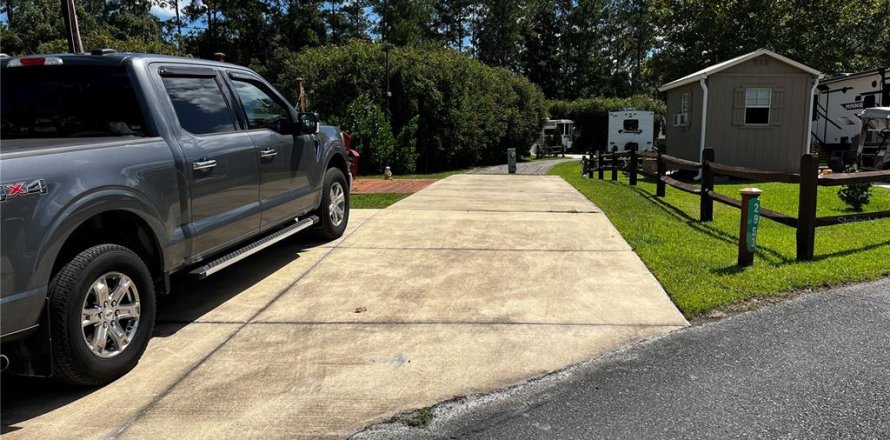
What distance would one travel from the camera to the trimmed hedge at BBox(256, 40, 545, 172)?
21.9m

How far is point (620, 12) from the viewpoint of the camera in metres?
67.5

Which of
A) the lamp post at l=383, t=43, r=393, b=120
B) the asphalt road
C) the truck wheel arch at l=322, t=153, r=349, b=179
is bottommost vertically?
the asphalt road

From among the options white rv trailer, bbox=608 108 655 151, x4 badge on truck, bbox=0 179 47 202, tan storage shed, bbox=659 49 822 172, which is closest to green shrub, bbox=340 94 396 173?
tan storage shed, bbox=659 49 822 172

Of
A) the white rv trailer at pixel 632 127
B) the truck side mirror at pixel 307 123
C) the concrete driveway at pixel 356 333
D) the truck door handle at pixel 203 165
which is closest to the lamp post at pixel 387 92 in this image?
the concrete driveway at pixel 356 333

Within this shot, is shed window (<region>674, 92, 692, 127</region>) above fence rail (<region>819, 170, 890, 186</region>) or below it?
above

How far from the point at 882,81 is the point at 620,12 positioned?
168ft

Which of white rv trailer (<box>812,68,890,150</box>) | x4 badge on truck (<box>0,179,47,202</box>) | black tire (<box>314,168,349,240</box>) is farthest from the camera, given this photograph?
white rv trailer (<box>812,68,890,150</box>)

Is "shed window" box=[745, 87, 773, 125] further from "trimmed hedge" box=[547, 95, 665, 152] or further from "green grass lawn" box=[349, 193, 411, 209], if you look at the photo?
"trimmed hedge" box=[547, 95, 665, 152]

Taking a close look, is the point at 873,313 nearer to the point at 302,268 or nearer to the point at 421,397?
the point at 421,397

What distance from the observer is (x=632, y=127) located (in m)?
32.7

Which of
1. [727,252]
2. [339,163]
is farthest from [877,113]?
[339,163]

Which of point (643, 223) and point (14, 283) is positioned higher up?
point (14, 283)

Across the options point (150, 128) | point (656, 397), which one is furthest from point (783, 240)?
point (150, 128)

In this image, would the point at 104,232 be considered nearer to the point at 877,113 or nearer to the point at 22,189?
Answer: the point at 22,189
